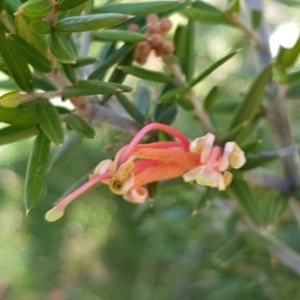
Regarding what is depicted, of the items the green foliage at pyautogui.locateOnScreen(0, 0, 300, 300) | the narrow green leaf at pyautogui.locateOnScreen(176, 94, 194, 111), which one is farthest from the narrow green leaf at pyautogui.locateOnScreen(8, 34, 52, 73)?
the narrow green leaf at pyautogui.locateOnScreen(176, 94, 194, 111)

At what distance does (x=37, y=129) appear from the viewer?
289mm

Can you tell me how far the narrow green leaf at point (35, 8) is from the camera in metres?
0.23

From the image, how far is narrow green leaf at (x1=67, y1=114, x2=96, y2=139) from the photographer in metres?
0.31

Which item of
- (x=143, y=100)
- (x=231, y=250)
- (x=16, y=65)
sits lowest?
(x=231, y=250)

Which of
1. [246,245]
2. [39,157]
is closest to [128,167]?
[39,157]

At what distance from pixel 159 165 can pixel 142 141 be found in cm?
6

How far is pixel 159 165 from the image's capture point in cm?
30

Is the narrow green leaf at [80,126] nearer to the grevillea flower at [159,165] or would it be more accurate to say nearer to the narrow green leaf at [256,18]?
the grevillea flower at [159,165]

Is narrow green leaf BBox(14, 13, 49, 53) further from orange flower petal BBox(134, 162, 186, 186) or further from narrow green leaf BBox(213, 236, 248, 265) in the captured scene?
narrow green leaf BBox(213, 236, 248, 265)

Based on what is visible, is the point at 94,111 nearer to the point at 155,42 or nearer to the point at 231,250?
the point at 155,42

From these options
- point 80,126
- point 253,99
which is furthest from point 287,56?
point 80,126

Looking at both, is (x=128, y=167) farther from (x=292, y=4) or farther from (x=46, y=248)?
(x=46, y=248)

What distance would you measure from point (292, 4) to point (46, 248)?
1.65 ft

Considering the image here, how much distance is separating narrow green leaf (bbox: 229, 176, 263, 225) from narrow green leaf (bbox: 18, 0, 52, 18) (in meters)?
0.19
